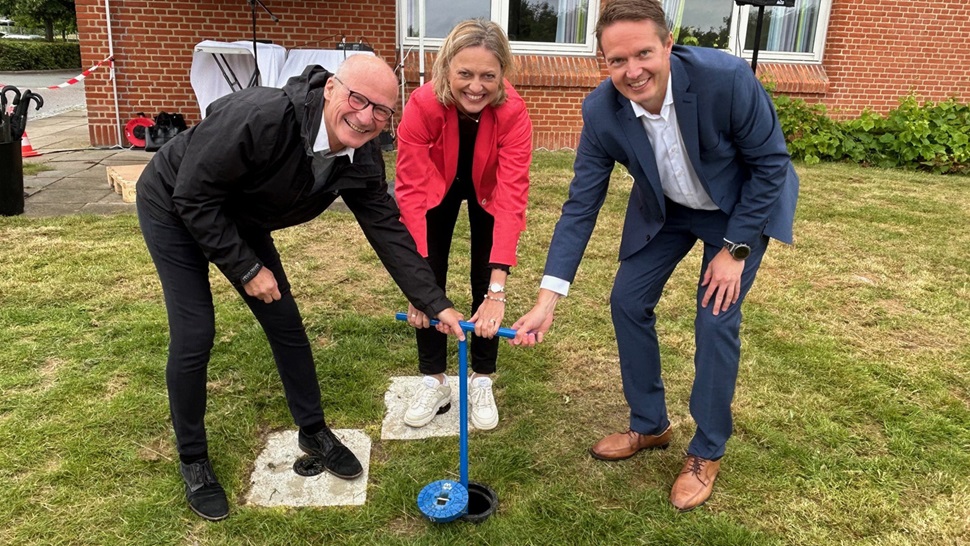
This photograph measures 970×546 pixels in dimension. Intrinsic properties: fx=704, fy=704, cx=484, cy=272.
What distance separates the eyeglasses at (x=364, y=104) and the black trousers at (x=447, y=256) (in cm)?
80

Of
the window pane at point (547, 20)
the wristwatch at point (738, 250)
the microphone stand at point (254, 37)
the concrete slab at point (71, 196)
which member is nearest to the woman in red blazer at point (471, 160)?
the wristwatch at point (738, 250)

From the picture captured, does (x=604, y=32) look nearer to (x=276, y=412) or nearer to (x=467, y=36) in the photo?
(x=467, y=36)

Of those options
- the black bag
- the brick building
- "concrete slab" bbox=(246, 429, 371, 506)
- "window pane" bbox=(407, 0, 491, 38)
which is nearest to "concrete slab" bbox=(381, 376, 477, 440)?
"concrete slab" bbox=(246, 429, 371, 506)

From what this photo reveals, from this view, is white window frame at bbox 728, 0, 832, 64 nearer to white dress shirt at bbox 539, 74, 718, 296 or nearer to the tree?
white dress shirt at bbox 539, 74, 718, 296

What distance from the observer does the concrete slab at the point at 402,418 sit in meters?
3.09

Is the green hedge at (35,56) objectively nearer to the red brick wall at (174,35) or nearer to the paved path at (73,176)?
the paved path at (73,176)

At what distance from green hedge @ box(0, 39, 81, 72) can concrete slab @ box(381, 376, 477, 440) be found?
26.8 meters

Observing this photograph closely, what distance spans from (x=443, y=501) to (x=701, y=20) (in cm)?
930

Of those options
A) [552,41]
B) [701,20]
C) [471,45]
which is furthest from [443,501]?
[701,20]

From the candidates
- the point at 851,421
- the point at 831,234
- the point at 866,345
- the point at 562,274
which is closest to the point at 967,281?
the point at 831,234

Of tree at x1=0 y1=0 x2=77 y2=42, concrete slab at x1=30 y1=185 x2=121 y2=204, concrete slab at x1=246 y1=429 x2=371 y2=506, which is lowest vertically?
concrete slab at x1=246 y1=429 x2=371 y2=506

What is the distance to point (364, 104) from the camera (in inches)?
84.0

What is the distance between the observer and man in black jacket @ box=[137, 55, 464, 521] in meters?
2.14

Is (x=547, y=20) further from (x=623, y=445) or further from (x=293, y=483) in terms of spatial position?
(x=293, y=483)
